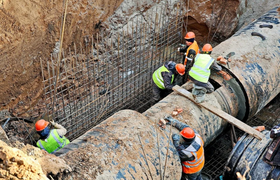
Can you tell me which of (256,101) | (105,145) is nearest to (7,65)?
(105,145)

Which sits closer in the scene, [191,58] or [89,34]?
[191,58]

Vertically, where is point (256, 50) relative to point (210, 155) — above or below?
above

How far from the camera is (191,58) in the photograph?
6242 mm

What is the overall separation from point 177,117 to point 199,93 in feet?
2.23

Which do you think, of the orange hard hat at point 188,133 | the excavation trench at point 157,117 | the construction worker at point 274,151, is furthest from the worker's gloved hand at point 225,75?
the orange hard hat at point 188,133

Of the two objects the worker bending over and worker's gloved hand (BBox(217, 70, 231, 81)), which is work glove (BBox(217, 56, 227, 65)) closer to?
worker's gloved hand (BBox(217, 70, 231, 81))

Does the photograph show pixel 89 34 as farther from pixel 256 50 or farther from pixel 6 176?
pixel 6 176

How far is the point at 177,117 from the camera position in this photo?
484 cm

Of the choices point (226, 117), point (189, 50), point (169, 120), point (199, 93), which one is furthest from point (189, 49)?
point (169, 120)

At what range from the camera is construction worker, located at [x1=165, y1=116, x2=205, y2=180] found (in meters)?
4.32

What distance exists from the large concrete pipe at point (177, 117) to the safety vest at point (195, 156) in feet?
0.99

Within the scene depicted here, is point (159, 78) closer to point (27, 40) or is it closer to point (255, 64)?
point (255, 64)

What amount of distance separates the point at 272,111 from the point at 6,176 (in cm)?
640

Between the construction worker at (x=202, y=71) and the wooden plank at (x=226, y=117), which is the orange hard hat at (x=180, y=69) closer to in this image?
the construction worker at (x=202, y=71)
